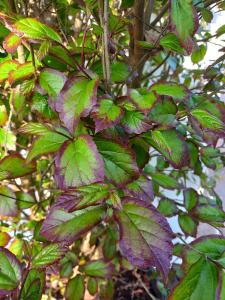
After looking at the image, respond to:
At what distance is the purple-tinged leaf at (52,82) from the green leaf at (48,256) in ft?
0.74

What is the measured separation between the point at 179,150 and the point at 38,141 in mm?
229

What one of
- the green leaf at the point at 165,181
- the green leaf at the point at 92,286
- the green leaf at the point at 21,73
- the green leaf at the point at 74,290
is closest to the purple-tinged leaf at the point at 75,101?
the green leaf at the point at 21,73

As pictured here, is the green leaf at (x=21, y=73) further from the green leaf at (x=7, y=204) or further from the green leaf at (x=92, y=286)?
the green leaf at (x=92, y=286)

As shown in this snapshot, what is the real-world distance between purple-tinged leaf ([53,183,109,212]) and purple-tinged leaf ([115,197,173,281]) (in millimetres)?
35

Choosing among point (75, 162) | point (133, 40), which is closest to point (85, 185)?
point (75, 162)

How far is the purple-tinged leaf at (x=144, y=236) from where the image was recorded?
491 mm

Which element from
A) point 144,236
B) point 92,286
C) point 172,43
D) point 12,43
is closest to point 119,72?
point 172,43

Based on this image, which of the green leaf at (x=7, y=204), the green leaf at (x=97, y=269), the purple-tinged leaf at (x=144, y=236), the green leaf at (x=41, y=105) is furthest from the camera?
the green leaf at (x=97, y=269)

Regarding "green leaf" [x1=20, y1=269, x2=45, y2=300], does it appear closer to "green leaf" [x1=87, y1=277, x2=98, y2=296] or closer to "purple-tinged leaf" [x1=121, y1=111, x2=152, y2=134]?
"purple-tinged leaf" [x1=121, y1=111, x2=152, y2=134]

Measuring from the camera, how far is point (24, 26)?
573 mm

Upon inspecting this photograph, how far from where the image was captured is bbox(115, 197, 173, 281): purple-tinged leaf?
0.49m

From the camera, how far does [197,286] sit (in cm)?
54

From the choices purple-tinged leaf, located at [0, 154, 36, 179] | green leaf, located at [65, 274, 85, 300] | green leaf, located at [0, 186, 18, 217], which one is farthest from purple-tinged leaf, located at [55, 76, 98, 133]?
green leaf, located at [65, 274, 85, 300]

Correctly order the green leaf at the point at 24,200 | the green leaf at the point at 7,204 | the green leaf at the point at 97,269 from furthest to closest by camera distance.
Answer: the green leaf at the point at 97,269
the green leaf at the point at 24,200
the green leaf at the point at 7,204
